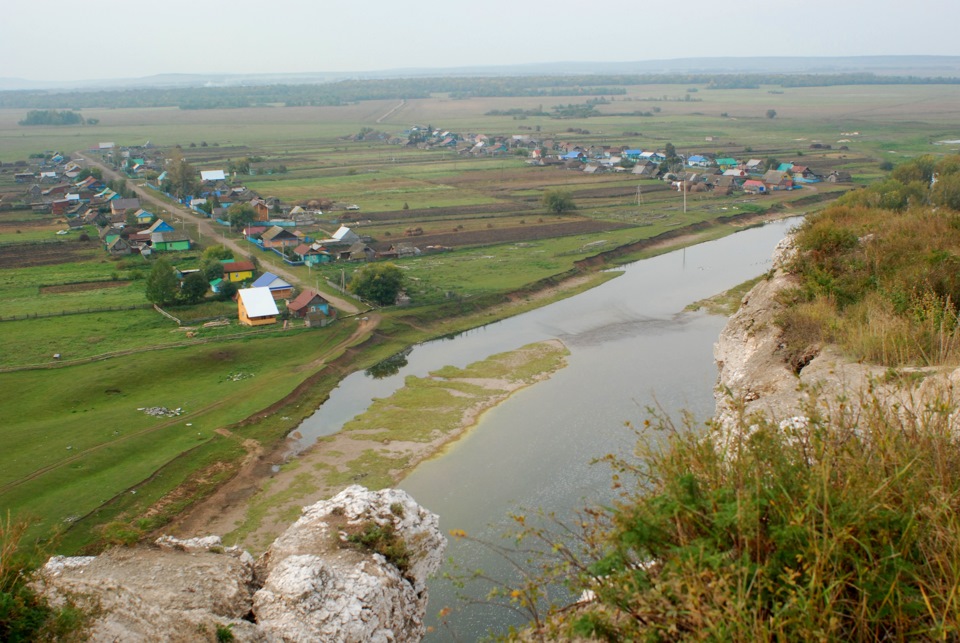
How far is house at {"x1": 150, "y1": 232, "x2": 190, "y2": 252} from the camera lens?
4562cm

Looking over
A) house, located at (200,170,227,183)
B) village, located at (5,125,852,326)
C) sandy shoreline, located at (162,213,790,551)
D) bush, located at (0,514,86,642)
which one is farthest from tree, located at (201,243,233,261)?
bush, located at (0,514,86,642)

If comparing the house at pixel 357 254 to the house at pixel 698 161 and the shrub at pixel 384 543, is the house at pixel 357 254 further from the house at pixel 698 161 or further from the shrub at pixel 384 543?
the house at pixel 698 161

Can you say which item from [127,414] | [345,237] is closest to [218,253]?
[345,237]

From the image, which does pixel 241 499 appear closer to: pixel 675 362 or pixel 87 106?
pixel 675 362

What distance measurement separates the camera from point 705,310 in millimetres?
35562

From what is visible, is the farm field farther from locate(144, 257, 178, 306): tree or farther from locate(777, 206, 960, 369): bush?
locate(777, 206, 960, 369): bush

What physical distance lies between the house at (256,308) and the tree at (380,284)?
4032mm

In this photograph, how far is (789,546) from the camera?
5258 millimetres

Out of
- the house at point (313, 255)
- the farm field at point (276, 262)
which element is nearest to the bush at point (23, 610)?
the farm field at point (276, 262)

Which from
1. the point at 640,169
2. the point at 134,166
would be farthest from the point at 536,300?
the point at 134,166

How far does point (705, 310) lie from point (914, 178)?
831 inches

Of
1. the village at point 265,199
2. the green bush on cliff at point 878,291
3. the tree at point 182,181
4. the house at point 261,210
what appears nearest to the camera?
the green bush on cliff at point 878,291

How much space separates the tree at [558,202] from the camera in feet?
186

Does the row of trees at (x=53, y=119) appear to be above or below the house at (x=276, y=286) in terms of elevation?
above
